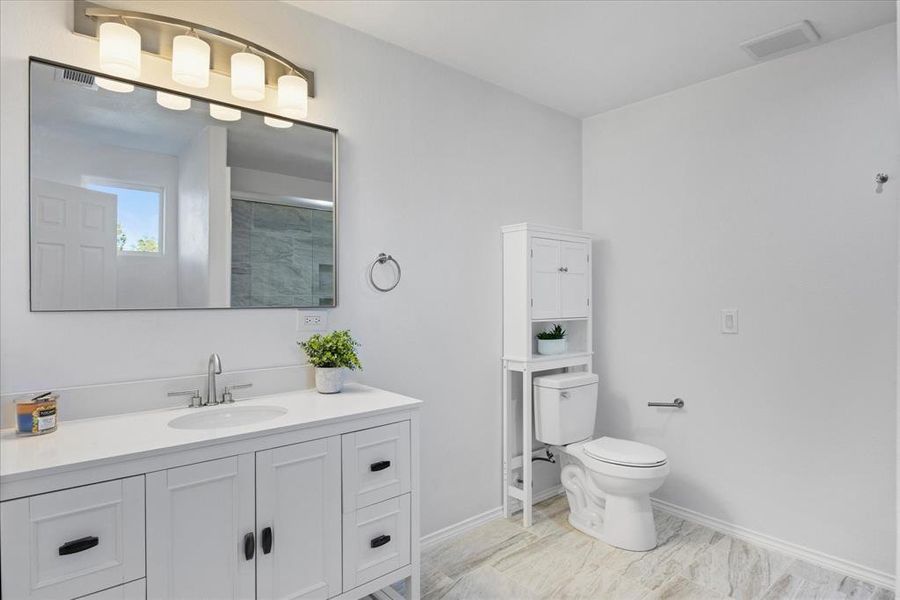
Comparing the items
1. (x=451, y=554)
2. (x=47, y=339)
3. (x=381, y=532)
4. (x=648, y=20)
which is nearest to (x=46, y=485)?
(x=47, y=339)

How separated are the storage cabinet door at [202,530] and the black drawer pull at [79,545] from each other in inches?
4.5

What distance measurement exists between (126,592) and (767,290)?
2777mm

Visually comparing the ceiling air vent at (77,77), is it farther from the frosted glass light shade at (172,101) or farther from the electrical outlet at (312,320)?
the electrical outlet at (312,320)

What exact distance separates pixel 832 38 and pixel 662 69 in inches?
27.7

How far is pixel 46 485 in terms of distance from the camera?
1157 mm

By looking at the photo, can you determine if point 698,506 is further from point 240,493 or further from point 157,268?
point 157,268

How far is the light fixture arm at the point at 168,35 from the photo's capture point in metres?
1.61

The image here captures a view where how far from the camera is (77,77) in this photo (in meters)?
1.58

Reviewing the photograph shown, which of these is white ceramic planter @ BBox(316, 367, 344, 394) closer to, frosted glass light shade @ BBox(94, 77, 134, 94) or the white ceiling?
frosted glass light shade @ BBox(94, 77, 134, 94)

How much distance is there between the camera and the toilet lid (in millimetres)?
2391

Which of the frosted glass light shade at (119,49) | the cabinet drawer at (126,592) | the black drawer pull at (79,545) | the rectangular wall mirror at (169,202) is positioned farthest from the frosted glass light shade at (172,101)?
the cabinet drawer at (126,592)

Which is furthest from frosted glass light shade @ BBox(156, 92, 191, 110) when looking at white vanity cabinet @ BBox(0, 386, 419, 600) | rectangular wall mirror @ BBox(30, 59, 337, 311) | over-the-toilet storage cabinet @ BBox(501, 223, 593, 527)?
over-the-toilet storage cabinet @ BBox(501, 223, 593, 527)

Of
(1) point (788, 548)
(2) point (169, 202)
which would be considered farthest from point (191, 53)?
(1) point (788, 548)

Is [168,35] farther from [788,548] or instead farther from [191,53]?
[788,548]
